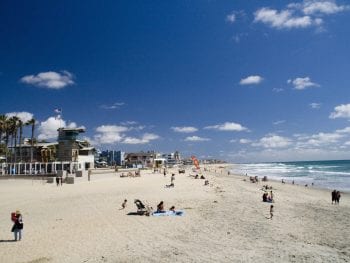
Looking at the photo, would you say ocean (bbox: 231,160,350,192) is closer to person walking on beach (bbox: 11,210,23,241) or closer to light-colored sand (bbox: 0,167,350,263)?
light-colored sand (bbox: 0,167,350,263)

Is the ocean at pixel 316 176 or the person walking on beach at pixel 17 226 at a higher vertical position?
the person walking on beach at pixel 17 226

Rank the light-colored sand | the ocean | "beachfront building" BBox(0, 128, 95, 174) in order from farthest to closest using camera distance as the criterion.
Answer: "beachfront building" BBox(0, 128, 95, 174) → the ocean → the light-colored sand

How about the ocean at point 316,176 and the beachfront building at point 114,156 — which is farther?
the beachfront building at point 114,156

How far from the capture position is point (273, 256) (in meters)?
12.4

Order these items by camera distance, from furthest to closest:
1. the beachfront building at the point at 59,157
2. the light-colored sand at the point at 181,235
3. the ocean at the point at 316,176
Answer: the beachfront building at the point at 59,157 < the ocean at the point at 316,176 < the light-colored sand at the point at 181,235

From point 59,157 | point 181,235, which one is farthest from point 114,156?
point 181,235

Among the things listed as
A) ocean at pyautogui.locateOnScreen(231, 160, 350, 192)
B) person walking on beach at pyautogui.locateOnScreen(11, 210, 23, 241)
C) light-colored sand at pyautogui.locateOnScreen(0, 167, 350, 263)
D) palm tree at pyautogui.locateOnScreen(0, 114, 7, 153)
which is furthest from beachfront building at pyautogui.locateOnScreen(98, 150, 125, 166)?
person walking on beach at pyautogui.locateOnScreen(11, 210, 23, 241)

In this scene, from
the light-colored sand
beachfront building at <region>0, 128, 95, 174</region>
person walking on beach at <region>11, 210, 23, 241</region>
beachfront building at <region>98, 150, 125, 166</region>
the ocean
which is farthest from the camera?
beachfront building at <region>98, 150, 125, 166</region>

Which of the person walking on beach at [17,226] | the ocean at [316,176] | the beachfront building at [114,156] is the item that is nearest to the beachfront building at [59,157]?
the ocean at [316,176]

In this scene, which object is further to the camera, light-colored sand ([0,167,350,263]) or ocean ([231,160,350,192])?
ocean ([231,160,350,192])

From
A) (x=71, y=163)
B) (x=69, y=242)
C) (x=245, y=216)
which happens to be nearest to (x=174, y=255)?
(x=69, y=242)

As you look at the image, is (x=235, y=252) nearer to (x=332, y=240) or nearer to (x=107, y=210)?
(x=332, y=240)

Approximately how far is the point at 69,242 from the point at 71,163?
51896mm

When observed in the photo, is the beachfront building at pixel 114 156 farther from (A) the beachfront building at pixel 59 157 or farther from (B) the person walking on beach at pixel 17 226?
(B) the person walking on beach at pixel 17 226
